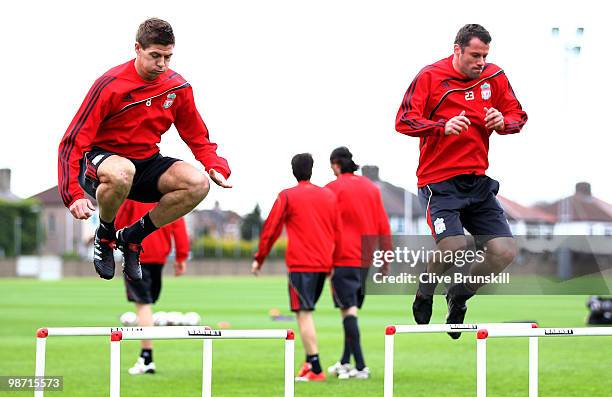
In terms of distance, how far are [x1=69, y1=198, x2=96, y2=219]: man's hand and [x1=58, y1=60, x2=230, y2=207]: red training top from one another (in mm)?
62

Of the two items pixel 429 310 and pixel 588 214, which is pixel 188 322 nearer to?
pixel 429 310

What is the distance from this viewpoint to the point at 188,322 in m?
17.6

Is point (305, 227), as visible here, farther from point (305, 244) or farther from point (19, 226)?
point (19, 226)

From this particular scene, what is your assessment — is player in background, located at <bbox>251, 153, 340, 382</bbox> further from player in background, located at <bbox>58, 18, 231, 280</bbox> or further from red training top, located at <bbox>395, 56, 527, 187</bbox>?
player in background, located at <bbox>58, 18, 231, 280</bbox>

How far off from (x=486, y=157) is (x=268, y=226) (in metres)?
4.49

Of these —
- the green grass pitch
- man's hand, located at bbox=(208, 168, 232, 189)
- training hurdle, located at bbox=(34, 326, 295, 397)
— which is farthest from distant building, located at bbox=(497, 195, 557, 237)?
training hurdle, located at bbox=(34, 326, 295, 397)

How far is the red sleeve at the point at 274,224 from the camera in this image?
41.3 feet

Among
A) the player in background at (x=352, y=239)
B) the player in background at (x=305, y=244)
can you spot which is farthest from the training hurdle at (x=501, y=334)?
the player in background at (x=352, y=239)

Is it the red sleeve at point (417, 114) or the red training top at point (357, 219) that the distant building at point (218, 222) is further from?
the red sleeve at point (417, 114)

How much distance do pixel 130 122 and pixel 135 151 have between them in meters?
0.24

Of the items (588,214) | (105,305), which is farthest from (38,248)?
(105,305)

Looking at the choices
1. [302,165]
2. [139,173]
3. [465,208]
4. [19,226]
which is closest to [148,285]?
[302,165]

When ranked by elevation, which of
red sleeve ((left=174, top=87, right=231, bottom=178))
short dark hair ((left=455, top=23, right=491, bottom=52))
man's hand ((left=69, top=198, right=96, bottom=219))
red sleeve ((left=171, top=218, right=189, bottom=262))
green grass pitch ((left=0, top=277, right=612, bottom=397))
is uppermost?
short dark hair ((left=455, top=23, right=491, bottom=52))

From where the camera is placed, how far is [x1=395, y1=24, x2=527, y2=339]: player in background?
827 cm
